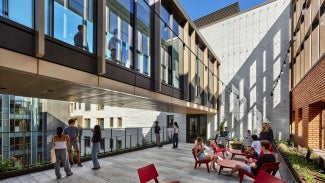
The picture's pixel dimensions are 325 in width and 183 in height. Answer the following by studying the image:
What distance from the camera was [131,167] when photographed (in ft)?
32.8

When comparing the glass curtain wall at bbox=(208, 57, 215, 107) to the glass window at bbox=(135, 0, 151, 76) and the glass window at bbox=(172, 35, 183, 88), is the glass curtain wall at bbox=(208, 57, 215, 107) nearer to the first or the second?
the glass window at bbox=(172, 35, 183, 88)

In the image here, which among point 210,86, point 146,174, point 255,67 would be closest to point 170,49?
point 146,174

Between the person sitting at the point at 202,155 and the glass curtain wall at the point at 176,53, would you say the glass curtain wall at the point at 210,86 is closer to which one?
the glass curtain wall at the point at 176,53

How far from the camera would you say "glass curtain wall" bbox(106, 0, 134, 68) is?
7754 millimetres

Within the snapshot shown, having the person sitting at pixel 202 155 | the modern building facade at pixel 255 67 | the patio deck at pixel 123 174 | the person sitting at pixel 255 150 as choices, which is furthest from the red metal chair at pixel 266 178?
the modern building facade at pixel 255 67

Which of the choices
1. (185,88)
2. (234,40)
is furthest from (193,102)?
(234,40)

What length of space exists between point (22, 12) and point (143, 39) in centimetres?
528

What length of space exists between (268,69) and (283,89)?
7.17ft

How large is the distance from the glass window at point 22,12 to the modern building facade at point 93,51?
2cm

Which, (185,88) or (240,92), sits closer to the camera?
(185,88)

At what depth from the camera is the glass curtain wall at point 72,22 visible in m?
5.67

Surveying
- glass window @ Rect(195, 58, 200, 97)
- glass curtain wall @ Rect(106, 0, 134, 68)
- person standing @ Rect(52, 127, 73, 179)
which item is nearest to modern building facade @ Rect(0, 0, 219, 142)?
glass curtain wall @ Rect(106, 0, 134, 68)

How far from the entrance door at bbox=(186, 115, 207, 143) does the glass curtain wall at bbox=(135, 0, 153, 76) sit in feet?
49.6

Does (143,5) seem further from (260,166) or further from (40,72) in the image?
(260,166)
